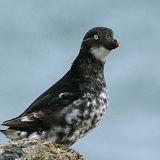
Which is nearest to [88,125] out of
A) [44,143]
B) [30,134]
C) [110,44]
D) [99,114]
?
[99,114]

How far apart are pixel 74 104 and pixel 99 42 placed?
1.99 m

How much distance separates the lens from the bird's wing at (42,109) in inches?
379

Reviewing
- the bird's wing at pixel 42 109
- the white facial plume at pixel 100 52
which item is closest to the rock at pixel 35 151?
the bird's wing at pixel 42 109

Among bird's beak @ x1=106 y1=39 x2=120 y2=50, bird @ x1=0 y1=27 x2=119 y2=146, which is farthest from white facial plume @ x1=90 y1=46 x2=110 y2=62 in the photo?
bird's beak @ x1=106 y1=39 x2=120 y2=50

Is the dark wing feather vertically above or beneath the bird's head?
beneath

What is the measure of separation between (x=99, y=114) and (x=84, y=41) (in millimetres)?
2702

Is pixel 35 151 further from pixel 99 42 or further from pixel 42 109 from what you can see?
pixel 99 42

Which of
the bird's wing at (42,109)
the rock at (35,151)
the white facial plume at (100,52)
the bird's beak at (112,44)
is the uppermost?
the white facial plume at (100,52)

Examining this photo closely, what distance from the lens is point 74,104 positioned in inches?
416

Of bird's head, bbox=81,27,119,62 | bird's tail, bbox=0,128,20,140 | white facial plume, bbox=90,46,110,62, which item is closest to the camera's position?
bird's tail, bbox=0,128,20,140

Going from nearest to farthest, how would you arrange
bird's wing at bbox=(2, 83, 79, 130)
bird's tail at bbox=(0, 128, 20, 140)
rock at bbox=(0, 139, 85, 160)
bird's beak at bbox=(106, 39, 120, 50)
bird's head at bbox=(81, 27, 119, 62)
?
rock at bbox=(0, 139, 85, 160), bird's tail at bbox=(0, 128, 20, 140), bird's wing at bbox=(2, 83, 79, 130), bird's beak at bbox=(106, 39, 120, 50), bird's head at bbox=(81, 27, 119, 62)

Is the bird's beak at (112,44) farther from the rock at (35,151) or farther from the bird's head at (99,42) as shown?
the rock at (35,151)

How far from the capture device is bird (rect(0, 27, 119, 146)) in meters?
9.66

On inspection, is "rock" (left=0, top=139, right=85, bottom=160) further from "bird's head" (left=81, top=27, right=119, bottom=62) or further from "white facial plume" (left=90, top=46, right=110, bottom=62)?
"white facial plume" (left=90, top=46, right=110, bottom=62)
